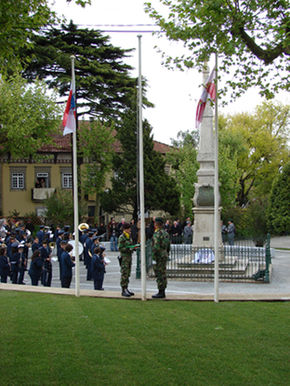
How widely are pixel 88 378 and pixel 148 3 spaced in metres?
8.23

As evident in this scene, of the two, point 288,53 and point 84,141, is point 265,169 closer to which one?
point 84,141

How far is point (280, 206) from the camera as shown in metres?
38.1

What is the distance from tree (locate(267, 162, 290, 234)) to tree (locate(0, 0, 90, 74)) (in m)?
30.8

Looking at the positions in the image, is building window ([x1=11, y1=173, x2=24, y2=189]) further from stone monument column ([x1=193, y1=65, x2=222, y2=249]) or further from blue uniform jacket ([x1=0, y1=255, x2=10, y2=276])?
blue uniform jacket ([x1=0, y1=255, x2=10, y2=276])

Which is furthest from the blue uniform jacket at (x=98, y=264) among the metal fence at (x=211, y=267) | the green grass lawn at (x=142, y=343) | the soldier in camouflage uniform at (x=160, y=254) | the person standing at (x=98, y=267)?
the green grass lawn at (x=142, y=343)

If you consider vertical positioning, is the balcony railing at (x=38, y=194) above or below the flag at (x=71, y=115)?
below

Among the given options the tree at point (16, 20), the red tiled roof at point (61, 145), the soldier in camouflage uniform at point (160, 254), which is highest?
the red tiled roof at point (61, 145)

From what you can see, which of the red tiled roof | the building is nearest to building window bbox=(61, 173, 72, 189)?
the building

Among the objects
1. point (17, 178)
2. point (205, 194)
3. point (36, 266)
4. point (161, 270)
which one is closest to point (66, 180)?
point (17, 178)

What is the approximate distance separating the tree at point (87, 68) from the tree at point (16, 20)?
2557 centimetres

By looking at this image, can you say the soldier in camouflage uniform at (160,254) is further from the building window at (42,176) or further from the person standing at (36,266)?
the building window at (42,176)

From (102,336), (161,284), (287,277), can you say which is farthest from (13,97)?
(102,336)

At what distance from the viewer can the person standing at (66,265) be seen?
13.5 metres

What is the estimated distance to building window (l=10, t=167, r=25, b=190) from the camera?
145ft
